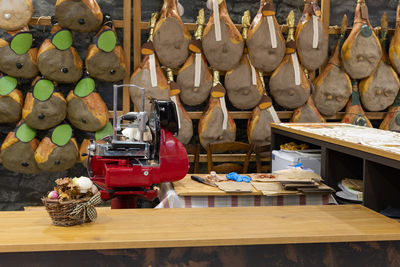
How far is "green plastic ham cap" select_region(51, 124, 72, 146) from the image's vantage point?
3773 mm

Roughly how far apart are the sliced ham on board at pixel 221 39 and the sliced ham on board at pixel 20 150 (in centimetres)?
165

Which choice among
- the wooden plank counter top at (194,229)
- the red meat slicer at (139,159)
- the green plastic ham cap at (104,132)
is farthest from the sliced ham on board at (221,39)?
the wooden plank counter top at (194,229)

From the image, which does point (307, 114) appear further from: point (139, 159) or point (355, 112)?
point (139, 159)

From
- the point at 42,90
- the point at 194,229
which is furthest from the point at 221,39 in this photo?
the point at 194,229

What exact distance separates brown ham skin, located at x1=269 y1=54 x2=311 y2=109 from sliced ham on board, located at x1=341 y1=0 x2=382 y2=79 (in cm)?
45

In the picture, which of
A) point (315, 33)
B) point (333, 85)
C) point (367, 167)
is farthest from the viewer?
point (333, 85)

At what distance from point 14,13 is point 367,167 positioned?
9.66 feet

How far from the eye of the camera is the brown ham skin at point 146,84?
12.8 feet

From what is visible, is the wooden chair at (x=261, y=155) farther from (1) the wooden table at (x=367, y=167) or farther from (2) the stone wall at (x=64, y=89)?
(2) the stone wall at (x=64, y=89)

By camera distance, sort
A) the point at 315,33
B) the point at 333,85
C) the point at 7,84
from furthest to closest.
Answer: the point at 333,85 → the point at 315,33 → the point at 7,84

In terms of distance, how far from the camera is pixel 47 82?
12.3 feet

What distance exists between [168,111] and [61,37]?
1.80m

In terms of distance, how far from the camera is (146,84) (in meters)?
3.89

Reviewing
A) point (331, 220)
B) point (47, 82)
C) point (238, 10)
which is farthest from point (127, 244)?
point (238, 10)
